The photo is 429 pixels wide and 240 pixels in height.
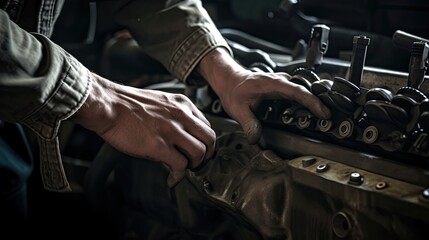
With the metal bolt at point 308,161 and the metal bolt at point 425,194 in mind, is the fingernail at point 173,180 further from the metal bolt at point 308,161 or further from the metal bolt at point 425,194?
the metal bolt at point 425,194

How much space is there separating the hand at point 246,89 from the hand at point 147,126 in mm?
80

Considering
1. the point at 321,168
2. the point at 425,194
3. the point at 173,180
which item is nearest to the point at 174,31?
the point at 173,180

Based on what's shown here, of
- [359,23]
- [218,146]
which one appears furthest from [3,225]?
[359,23]

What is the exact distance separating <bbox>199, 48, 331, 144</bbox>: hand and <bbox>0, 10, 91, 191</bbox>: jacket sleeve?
0.88 ft

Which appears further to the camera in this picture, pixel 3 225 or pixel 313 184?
pixel 3 225

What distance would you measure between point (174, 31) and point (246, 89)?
0.92 ft

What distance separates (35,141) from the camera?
1524 millimetres

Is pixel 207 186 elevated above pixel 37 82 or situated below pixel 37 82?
below

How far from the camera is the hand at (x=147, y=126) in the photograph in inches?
33.6

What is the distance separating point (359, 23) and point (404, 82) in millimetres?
594

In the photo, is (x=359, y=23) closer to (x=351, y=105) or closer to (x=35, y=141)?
(x=351, y=105)

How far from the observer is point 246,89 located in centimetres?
95

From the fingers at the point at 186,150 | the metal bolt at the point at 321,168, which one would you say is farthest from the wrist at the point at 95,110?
the metal bolt at the point at 321,168

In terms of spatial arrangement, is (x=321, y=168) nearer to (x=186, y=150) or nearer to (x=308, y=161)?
(x=308, y=161)
